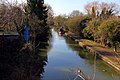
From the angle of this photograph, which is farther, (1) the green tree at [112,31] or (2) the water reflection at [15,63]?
(1) the green tree at [112,31]

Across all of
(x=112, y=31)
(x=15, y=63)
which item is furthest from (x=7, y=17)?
(x=112, y=31)

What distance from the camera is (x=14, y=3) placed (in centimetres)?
2931

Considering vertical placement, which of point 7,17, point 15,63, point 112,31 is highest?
point 7,17

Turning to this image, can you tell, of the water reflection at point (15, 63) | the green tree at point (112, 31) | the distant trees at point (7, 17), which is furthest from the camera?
the green tree at point (112, 31)

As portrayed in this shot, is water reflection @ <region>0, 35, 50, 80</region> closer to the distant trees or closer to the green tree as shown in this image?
the distant trees

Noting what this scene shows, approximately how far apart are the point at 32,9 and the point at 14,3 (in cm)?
213

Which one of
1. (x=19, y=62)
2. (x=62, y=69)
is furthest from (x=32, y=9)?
(x=19, y=62)

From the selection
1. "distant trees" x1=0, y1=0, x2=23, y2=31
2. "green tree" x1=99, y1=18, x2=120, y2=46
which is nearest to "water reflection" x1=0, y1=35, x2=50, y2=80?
"distant trees" x1=0, y1=0, x2=23, y2=31

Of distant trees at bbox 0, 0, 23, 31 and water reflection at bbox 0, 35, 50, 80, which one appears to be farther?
distant trees at bbox 0, 0, 23, 31

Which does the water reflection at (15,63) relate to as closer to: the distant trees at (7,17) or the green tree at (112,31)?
the distant trees at (7,17)

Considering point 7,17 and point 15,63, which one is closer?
point 15,63

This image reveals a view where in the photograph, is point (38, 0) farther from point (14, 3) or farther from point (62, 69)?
point (62, 69)

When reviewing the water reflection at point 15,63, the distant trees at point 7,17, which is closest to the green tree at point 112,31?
the distant trees at point 7,17

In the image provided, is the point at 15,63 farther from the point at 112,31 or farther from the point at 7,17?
the point at 112,31
